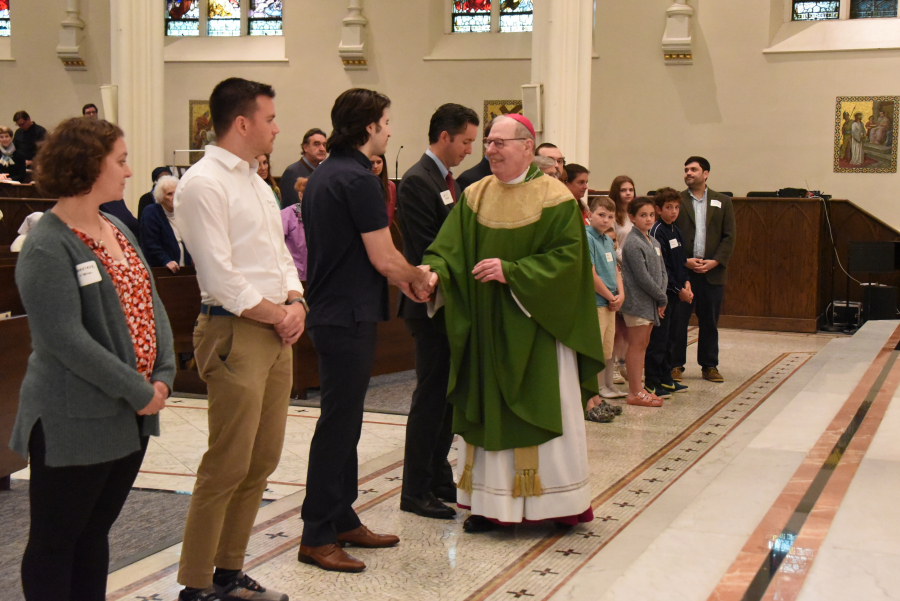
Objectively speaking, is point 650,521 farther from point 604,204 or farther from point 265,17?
point 265,17

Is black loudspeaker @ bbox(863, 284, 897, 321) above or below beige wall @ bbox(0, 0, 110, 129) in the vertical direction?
below

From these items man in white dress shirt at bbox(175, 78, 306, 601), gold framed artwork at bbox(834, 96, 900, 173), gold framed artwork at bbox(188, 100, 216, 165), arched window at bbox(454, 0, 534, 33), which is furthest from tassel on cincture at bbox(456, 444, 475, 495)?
gold framed artwork at bbox(188, 100, 216, 165)

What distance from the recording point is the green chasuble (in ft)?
11.5

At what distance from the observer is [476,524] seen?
363cm

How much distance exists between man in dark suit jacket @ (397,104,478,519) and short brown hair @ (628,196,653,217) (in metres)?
2.52

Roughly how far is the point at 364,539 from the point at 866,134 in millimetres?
10963

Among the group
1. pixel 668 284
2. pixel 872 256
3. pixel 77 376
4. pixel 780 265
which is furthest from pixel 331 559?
pixel 872 256

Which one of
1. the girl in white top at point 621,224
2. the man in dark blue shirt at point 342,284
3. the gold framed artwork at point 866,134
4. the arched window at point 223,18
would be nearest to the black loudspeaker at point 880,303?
the gold framed artwork at point 866,134

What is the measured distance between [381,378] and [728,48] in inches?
321

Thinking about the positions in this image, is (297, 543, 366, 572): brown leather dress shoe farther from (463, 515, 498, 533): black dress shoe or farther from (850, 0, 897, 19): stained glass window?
(850, 0, 897, 19): stained glass window

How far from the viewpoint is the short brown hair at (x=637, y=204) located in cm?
617

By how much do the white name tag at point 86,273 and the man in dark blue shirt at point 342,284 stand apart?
104 cm

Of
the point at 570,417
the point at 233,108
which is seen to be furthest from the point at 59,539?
the point at 570,417

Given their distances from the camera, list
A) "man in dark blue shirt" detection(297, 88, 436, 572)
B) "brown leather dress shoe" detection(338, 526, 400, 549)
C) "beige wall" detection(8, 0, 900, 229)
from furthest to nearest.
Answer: "beige wall" detection(8, 0, 900, 229) < "brown leather dress shoe" detection(338, 526, 400, 549) < "man in dark blue shirt" detection(297, 88, 436, 572)
